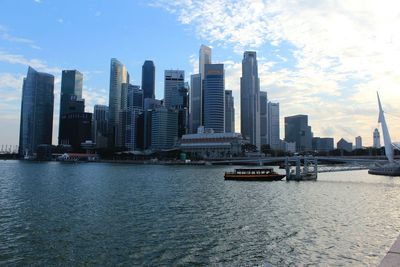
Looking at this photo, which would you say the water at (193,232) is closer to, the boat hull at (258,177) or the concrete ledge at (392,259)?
the concrete ledge at (392,259)

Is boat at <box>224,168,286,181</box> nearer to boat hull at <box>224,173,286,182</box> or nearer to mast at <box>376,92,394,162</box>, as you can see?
boat hull at <box>224,173,286,182</box>

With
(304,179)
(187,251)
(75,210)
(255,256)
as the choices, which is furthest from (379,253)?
(304,179)

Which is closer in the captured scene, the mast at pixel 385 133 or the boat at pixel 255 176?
the boat at pixel 255 176

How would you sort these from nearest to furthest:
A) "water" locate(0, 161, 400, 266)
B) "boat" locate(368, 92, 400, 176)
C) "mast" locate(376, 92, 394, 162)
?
"water" locate(0, 161, 400, 266) → "boat" locate(368, 92, 400, 176) → "mast" locate(376, 92, 394, 162)

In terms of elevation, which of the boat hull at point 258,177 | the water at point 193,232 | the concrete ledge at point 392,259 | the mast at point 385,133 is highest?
the mast at point 385,133

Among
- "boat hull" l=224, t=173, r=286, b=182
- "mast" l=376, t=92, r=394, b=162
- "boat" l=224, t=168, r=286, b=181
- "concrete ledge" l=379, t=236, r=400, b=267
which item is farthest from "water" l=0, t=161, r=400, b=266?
"mast" l=376, t=92, r=394, b=162

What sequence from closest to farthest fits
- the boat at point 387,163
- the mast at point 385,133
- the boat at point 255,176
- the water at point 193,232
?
the water at point 193,232 → the boat at point 255,176 → the boat at point 387,163 → the mast at point 385,133

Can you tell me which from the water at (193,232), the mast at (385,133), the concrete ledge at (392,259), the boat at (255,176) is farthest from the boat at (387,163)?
the concrete ledge at (392,259)

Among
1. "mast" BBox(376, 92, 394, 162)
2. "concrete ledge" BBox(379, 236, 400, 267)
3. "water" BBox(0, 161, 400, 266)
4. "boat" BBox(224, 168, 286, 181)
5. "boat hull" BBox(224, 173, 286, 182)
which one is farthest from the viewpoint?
"mast" BBox(376, 92, 394, 162)

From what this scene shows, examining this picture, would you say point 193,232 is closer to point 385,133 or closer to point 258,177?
point 258,177

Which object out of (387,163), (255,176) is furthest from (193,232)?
(387,163)

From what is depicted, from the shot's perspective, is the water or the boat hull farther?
the boat hull

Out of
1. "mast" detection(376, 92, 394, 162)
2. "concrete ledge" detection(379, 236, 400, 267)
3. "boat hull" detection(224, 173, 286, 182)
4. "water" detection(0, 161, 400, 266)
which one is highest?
"mast" detection(376, 92, 394, 162)

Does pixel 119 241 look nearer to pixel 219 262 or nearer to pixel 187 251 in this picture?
pixel 187 251
